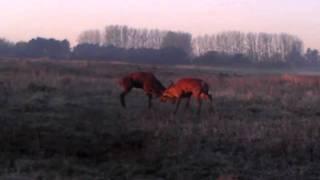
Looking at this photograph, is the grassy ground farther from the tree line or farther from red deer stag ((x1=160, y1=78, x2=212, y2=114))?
the tree line

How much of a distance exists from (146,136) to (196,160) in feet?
9.25

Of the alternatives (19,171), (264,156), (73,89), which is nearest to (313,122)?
(264,156)

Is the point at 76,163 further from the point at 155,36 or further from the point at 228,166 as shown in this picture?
the point at 155,36

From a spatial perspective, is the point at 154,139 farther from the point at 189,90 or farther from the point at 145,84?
the point at 145,84

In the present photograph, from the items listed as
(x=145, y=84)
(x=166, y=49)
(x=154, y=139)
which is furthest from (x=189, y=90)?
(x=166, y=49)

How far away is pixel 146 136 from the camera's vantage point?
15078mm

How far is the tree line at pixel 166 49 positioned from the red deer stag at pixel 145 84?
68910 millimetres

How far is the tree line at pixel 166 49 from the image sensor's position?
9938 cm

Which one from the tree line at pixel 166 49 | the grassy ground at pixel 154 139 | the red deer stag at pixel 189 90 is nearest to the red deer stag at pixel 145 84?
the grassy ground at pixel 154 139

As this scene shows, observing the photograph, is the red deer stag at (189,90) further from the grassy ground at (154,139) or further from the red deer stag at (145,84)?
the red deer stag at (145,84)

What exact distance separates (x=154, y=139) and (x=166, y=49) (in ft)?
281

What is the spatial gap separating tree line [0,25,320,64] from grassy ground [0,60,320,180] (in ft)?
237

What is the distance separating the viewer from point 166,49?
99938 millimetres

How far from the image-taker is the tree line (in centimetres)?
9938
